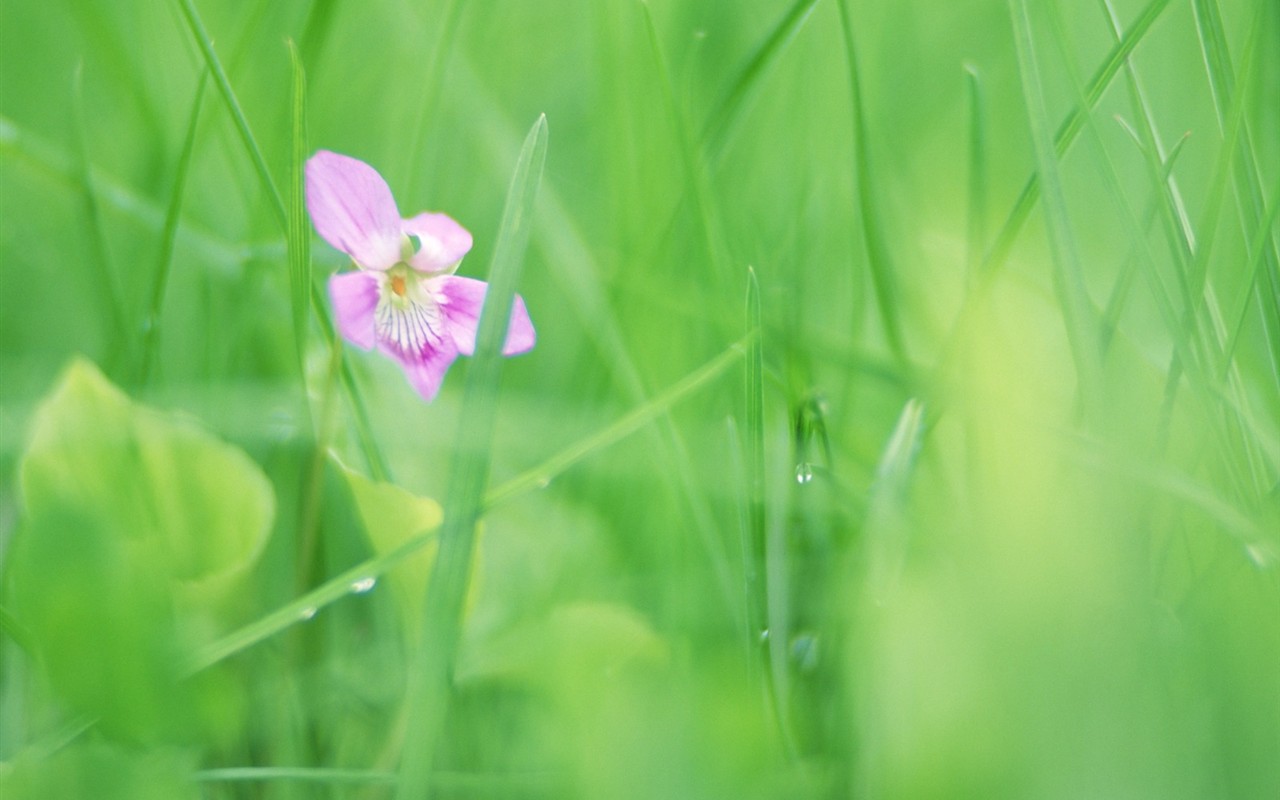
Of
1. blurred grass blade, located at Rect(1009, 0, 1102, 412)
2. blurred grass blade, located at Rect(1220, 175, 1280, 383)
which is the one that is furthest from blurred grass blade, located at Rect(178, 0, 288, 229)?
blurred grass blade, located at Rect(1220, 175, 1280, 383)

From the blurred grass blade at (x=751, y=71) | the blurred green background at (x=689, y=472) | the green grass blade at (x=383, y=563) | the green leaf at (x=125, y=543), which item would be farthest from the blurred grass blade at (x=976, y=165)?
the green leaf at (x=125, y=543)

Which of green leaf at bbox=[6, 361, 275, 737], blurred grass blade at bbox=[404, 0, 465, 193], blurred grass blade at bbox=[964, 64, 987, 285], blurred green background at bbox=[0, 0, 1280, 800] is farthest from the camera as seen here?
blurred grass blade at bbox=[404, 0, 465, 193]

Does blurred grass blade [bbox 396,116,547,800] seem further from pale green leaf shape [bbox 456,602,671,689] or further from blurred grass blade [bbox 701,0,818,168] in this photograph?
blurred grass blade [bbox 701,0,818,168]

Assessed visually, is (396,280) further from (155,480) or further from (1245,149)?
(1245,149)

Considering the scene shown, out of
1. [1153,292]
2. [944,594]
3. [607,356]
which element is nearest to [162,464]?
[607,356]

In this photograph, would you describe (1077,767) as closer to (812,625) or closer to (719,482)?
(812,625)

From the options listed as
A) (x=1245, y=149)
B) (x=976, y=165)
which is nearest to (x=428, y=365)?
(x=976, y=165)

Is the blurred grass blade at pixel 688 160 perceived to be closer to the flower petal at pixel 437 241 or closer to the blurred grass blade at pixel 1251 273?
the flower petal at pixel 437 241
